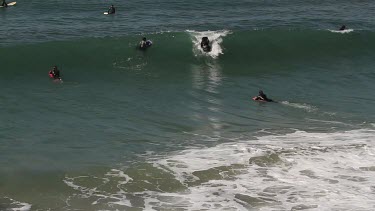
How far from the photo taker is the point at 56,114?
22.1 meters

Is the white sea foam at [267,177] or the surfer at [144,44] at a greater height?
the surfer at [144,44]

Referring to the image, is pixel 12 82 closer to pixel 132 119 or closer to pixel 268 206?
pixel 132 119

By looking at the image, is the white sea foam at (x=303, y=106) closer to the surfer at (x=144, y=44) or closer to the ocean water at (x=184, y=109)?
the ocean water at (x=184, y=109)

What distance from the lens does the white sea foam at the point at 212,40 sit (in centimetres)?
3238

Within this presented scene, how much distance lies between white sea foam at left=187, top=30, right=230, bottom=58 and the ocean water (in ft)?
0.35

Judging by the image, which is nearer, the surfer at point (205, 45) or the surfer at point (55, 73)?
the surfer at point (55, 73)

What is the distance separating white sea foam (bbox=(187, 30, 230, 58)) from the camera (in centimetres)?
3238

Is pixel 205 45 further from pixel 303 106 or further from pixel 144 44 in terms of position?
pixel 303 106

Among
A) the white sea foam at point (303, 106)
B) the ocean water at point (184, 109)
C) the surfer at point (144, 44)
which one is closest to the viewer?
the ocean water at point (184, 109)

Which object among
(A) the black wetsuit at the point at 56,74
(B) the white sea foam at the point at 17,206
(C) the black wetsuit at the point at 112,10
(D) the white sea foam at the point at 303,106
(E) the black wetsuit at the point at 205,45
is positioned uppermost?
(C) the black wetsuit at the point at 112,10

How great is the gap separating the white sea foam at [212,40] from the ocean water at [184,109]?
107 millimetres

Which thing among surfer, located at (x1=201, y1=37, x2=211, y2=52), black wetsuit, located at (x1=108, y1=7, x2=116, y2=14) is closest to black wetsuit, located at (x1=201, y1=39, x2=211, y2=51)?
surfer, located at (x1=201, y1=37, x2=211, y2=52)

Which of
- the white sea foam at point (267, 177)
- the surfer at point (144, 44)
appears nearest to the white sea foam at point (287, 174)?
the white sea foam at point (267, 177)

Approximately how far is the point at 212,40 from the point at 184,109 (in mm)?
10960
